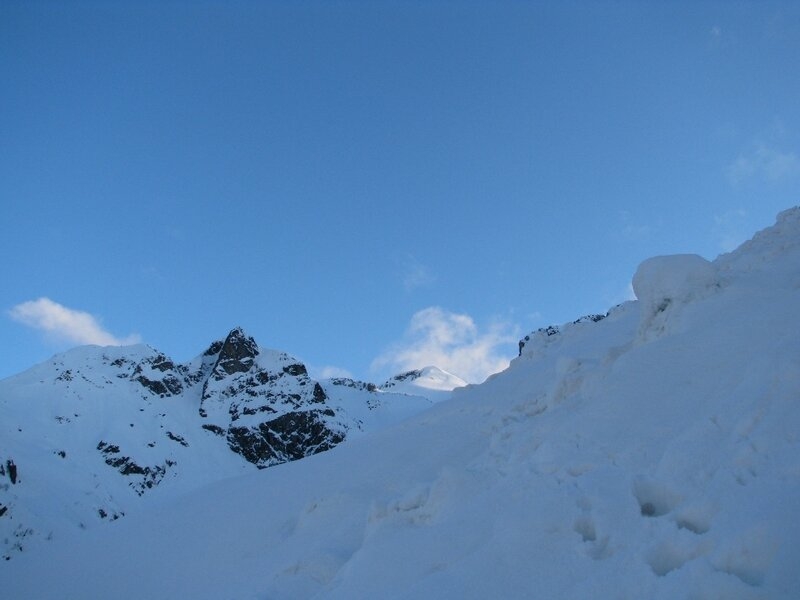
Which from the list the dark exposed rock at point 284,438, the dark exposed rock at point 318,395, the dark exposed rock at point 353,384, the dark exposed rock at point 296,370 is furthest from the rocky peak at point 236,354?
the dark exposed rock at point 353,384

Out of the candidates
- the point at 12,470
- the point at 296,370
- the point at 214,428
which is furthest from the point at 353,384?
the point at 12,470

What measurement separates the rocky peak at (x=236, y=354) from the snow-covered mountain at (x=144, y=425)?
15cm

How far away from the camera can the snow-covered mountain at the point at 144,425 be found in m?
36.8

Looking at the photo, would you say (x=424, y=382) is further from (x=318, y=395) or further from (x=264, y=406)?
(x=264, y=406)

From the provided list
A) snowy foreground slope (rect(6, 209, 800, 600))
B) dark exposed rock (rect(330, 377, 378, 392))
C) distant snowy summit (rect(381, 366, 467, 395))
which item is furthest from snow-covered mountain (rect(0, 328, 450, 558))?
distant snowy summit (rect(381, 366, 467, 395))

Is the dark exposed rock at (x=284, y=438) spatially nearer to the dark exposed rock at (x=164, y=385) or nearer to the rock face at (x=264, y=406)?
the rock face at (x=264, y=406)

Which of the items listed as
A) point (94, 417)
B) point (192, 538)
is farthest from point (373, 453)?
point (94, 417)

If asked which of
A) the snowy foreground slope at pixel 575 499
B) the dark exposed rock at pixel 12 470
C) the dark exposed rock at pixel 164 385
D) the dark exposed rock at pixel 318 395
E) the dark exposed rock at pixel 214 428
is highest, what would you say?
the dark exposed rock at pixel 164 385

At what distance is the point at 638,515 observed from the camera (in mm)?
3949

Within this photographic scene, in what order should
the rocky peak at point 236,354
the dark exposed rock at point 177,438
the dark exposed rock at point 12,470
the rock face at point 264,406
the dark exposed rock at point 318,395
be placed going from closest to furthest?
the dark exposed rock at point 12,470 < the dark exposed rock at point 177,438 < the rock face at point 264,406 < the dark exposed rock at point 318,395 < the rocky peak at point 236,354

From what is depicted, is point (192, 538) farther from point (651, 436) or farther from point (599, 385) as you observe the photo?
point (651, 436)

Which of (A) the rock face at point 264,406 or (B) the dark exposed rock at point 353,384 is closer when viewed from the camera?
(A) the rock face at point 264,406

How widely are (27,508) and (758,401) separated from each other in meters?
39.9

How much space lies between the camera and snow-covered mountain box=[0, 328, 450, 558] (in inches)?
1451
